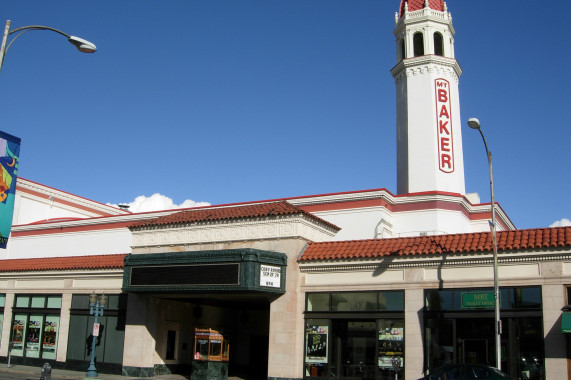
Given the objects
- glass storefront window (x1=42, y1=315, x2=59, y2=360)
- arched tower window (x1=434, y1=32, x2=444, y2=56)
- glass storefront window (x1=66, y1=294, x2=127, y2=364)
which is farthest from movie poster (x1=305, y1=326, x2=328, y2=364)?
arched tower window (x1=434, y1=32, x2=444, y2=56)

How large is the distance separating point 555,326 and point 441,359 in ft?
13.5

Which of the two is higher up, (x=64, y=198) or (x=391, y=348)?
(x=64, y=198)

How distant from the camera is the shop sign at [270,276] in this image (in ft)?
77.8

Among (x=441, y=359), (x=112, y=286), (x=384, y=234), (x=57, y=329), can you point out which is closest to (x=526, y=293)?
(x=441, y=359)

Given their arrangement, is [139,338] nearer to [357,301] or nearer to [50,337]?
[50,337]

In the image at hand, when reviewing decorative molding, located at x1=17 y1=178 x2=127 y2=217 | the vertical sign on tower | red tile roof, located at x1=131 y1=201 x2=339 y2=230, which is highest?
the vertical sign on tower

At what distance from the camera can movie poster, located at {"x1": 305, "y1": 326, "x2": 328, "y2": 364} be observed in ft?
76.8

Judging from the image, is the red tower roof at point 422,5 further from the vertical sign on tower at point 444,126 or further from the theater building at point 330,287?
the vertical sign on tower at point 444,126

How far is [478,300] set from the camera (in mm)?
20766

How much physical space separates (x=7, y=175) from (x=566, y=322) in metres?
17.5

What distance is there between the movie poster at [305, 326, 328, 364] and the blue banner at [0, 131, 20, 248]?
12.4 meters

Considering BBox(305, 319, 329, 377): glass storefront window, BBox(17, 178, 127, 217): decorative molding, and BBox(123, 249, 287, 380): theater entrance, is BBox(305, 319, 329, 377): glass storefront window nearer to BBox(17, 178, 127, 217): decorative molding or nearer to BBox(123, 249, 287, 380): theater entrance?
BBox(123, 249, 287, 380): theater entrance

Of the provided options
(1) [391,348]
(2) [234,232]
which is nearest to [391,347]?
(1) [391,348]

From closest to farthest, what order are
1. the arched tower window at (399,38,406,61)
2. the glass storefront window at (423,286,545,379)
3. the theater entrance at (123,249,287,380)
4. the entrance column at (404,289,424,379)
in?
the glass storefront window at (423,286,545,379) → the entrance column at (404,289,424,379) → the theater entrance at (123,249,287,380) → the arched tower window at (399,38,406,61)
